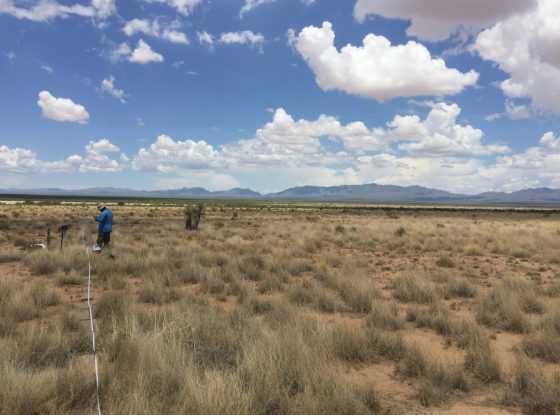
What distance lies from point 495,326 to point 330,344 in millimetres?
4269

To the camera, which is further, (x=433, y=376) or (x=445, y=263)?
(x=445, y=263)

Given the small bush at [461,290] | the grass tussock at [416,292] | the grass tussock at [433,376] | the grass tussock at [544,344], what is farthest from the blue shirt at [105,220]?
the grass tussock at [544,344]

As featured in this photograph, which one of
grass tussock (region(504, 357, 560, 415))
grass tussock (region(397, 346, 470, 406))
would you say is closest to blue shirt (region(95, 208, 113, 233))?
grass tussock (region(397, 346, 470, 406))

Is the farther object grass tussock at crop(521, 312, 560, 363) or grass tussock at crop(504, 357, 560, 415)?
grass tussock at crop(521, 312, 560, 363)

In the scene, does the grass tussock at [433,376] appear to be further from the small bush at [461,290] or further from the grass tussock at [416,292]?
the small bush at [461,290]

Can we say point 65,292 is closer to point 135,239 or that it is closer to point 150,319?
point 150,319

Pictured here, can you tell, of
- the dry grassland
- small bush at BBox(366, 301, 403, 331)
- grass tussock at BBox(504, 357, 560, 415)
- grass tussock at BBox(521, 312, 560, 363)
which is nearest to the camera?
the dry grassland

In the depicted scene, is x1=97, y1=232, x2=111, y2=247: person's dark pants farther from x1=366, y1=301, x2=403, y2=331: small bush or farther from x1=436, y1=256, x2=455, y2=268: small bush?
x1=436, y1=256, x2=455, y2=268: small bush

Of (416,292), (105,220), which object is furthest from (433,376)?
(105,220)

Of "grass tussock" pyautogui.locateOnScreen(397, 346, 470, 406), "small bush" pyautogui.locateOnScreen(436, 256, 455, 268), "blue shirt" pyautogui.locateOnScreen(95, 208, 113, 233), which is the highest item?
"blue shirt" pyautogui.locateOnScreen(95, 208, 113, 233)

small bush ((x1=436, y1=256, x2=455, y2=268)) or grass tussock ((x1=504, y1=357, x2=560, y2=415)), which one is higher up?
grass tussock ((x1=504, y1=357, x2=560, y2=415))

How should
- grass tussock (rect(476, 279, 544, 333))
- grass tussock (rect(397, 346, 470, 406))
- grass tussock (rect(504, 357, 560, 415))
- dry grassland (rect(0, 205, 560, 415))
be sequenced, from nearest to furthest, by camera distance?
dry grassland (rect(0, 205, 560, 415)), grass tussock (rect(504, 357, 560, 415)), grass tussock (rect(397, 346, 470, 406)), grass tussock (rect(476, 279, 544, 333))

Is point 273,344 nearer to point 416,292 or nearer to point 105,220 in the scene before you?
point 416,292

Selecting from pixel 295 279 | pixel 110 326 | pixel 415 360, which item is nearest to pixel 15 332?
pixel 110 326
